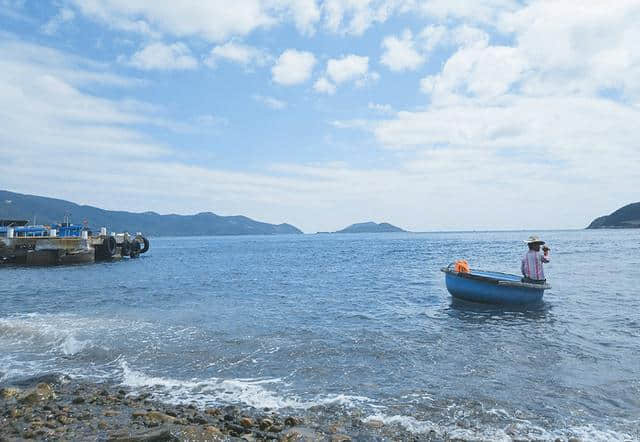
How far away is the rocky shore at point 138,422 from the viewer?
7035 millimetres

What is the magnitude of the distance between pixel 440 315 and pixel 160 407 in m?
12.7

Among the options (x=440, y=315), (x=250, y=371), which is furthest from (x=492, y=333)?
(x=250, y=371)

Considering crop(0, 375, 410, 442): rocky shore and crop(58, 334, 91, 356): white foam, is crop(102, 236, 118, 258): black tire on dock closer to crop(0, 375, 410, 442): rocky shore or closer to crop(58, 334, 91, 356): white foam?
crop(58, 334, 91, 356): white foam

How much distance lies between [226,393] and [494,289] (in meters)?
14.1

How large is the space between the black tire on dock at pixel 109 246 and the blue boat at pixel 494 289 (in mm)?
47738

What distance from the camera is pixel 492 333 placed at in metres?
14.9

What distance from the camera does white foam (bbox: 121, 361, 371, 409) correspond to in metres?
9.09

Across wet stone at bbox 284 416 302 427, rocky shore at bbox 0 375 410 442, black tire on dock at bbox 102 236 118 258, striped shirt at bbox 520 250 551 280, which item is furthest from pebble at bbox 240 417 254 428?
black tire on dock at bbox 102 236 118 258

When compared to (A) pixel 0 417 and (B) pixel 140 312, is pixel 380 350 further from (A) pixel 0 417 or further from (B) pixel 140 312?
(B) pixel 140 312

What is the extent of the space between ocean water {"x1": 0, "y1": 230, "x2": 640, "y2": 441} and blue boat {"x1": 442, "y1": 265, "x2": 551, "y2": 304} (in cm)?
63

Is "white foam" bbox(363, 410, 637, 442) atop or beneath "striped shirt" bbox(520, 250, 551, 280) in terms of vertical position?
beneath

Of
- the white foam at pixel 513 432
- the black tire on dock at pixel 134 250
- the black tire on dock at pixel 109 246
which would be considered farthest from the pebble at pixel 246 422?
the black tire on dock at pixel 134 250

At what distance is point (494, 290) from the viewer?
767 inches

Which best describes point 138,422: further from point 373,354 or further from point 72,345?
point 72,345
